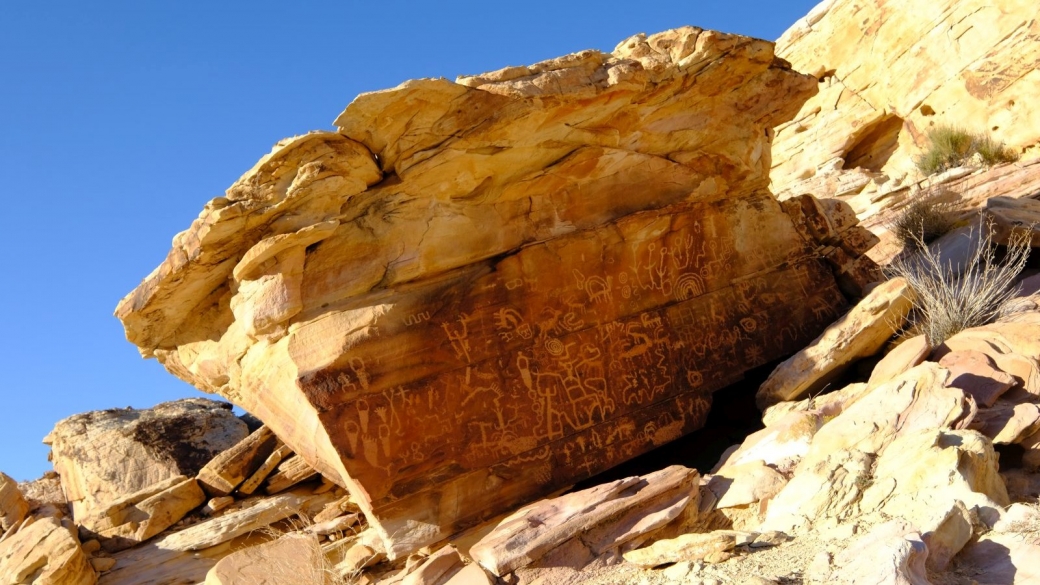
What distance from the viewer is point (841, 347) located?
7883 millimetres

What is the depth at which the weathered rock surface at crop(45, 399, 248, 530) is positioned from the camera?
30.7 ft

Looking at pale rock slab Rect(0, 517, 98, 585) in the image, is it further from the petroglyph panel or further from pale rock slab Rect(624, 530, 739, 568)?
pale rock slab Rect(624, 530, 739, 568)

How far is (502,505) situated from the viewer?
7348 mm

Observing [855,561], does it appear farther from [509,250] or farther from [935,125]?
[935,125]

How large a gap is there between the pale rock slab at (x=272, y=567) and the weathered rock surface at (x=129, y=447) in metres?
2.91

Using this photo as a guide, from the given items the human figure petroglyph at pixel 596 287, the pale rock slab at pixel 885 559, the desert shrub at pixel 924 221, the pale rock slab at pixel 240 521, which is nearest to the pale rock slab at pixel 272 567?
the pale rock slab at pixel 240 521

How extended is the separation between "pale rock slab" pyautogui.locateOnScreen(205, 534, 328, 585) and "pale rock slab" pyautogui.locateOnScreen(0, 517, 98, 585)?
5.99ft

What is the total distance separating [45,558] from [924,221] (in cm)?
1102

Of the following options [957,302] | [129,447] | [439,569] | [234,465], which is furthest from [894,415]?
[129,447]

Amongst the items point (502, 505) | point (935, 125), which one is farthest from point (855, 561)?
point (935, 125)

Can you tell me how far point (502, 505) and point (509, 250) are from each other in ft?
8.06

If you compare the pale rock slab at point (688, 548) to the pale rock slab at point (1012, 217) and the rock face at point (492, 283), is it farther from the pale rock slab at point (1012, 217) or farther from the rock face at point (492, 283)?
the pale rock slab at point (1012, 217)

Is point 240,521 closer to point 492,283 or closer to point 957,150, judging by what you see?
point 492,283

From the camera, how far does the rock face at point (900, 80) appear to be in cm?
1524
